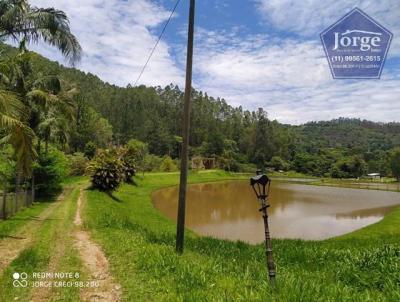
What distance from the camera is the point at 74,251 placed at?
38.3 ft

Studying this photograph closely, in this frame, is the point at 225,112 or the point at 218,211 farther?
the point at 225,112

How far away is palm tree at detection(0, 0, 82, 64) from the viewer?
14.3 metres

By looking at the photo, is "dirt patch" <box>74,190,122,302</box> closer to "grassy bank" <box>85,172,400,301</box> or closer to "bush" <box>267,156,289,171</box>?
"grassy bank" <box>85,172,400,301</box>

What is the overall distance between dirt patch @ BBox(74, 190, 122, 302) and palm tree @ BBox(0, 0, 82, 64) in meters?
6.99

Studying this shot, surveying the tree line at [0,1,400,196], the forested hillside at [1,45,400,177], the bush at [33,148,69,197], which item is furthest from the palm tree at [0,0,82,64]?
the forested hillside at [1,45,400,177]

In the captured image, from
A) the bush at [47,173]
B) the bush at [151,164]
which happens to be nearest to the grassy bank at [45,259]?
the bush at [47,173]

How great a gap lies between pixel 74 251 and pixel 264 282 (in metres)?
6.18

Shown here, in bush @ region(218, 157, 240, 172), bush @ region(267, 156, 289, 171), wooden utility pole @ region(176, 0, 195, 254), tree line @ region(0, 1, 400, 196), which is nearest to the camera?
wooden utility pole @ region(176, 0, 195, 254)

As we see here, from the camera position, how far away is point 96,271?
9539mm

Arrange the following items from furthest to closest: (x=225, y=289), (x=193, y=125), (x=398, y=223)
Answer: (x=193, y=125)
(x=398, y=223)
(x=225, y=289)

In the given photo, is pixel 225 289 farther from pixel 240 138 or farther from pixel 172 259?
pixel 240 138

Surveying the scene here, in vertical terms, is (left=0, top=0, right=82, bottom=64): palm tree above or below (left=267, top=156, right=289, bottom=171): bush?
above

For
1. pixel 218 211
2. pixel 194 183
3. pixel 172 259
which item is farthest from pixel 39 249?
pixel 194 183

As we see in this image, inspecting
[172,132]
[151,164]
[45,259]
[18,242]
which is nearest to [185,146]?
[45,259]
